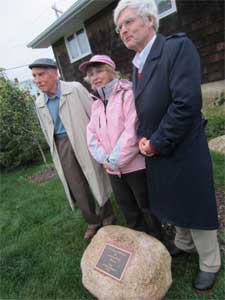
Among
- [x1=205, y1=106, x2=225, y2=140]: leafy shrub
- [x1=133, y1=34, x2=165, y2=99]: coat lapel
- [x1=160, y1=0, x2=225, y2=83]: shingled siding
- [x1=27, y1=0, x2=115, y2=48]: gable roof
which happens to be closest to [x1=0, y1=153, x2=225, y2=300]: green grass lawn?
[x1=205, y1=106, x2=225, y2=140]: leafy shrub

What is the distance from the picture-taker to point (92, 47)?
32.1 feet

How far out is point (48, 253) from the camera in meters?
2.93

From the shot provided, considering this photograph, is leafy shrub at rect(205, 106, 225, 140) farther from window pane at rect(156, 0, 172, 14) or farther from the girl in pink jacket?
the girl in pink jacket

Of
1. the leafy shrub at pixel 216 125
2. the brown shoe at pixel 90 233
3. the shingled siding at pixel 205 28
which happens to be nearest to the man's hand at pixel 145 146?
the brown shoe at pixel 90 233

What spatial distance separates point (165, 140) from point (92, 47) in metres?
9.02

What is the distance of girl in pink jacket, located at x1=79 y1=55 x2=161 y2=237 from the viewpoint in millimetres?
1913

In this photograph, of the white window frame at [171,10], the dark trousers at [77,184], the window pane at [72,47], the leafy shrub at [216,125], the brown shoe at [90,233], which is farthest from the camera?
the window pane at [72,47]

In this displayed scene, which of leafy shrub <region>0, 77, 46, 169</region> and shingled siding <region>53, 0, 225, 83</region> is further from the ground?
shingled siding <region>53, 0, 225, 83</region>

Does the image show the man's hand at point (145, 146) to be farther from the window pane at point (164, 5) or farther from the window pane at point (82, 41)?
the window pane at point (82, 41)

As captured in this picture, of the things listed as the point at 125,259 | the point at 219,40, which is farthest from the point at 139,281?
the point at 219,40

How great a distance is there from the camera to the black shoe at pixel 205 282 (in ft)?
6.56

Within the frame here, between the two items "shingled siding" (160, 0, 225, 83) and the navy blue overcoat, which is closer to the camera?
the navy blue overcoat

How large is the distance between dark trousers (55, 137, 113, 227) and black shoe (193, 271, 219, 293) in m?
1.20

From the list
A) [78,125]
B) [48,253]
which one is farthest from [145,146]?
[48,253]
